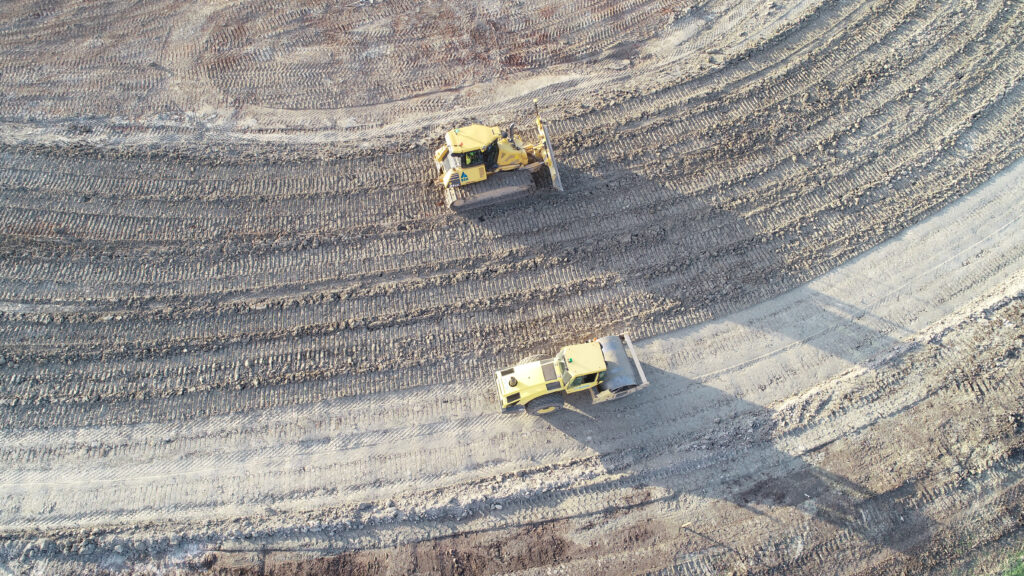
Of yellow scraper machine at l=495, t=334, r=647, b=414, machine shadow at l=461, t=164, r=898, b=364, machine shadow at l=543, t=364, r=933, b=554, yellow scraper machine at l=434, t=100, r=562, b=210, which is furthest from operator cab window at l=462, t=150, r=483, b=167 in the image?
machine shadow at l=543, t=364, r=933, b=554

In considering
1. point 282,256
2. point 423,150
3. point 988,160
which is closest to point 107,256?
point 282,256

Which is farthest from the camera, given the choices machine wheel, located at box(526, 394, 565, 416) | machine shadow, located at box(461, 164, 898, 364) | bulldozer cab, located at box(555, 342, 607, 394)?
machine shadow, located at box(461, 164, 898, 364)

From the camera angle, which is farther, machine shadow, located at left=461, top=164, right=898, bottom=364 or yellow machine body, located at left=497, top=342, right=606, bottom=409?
machine shadow, located at left=461, top=164, right=898, bottom=364

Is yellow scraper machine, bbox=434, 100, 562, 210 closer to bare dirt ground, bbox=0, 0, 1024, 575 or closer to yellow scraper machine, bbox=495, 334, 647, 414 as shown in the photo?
bare dirt ground, bbox=0, 0, 1024, 575

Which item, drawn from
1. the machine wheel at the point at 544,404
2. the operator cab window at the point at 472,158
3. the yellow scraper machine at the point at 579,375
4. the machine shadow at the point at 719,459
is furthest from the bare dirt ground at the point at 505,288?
the operator cab window at the point at 472,158

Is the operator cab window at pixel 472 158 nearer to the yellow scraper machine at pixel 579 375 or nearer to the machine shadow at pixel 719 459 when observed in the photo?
the yellow scraper machine at pixel 579 375

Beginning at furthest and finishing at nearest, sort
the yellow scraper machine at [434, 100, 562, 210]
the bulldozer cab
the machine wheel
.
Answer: the yellow scraper machine at [434, 100, 562, 210] → the machine wheel → the bulldozer cab
